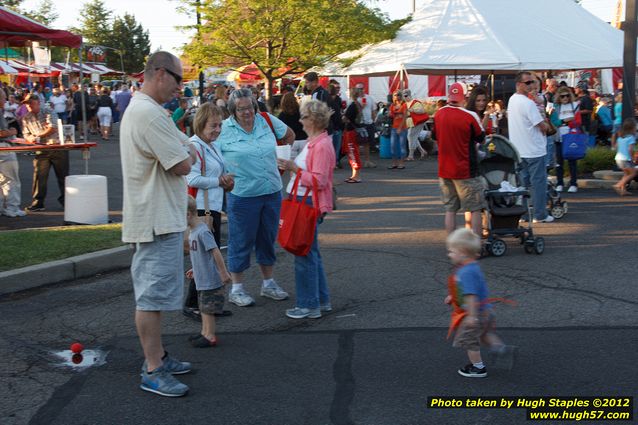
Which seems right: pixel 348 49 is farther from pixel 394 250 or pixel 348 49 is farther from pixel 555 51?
pixel 394 250

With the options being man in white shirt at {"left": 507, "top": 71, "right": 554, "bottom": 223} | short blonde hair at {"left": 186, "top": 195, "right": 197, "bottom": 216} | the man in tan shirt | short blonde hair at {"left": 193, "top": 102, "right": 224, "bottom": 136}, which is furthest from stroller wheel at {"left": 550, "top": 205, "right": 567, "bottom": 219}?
the man in tan shirt

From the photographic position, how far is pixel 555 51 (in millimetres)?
18484

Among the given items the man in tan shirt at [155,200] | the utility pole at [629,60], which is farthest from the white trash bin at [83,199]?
the utility pole at [629,60]

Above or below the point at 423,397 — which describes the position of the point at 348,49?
above

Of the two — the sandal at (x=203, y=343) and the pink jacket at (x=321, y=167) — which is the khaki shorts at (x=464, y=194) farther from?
the sandal at (x=203, y=343)

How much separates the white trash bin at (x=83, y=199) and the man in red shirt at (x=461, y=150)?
5079 millimetres

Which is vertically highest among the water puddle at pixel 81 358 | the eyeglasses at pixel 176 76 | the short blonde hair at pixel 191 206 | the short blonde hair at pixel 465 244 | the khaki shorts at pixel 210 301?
the eyeglasses at pixel 176 76

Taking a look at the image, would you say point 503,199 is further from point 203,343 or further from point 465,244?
point 203,343

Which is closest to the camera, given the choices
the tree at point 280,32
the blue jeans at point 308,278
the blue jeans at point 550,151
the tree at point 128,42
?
the blue jeans at point 308,278

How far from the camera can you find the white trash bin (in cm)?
1077

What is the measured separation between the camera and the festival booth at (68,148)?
10.8m

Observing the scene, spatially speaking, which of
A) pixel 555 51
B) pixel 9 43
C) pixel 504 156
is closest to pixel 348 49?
pixel 555 51

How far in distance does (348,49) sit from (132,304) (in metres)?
18.1

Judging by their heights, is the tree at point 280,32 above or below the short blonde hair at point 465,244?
above
